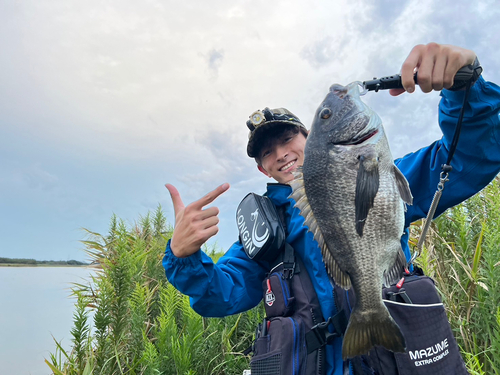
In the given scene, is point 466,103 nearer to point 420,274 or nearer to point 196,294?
point 420,274

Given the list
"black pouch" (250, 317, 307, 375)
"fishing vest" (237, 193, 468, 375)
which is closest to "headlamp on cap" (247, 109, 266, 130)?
"fishing vest" (237, 193, 468, 375)

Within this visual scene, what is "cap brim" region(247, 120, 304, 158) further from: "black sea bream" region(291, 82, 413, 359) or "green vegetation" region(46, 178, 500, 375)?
"green vegetation" region(46, 178, 500, 375)

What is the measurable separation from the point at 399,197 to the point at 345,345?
2.61 ft

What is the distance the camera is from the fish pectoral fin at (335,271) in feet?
5.75

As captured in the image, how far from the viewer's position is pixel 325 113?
2002 mm

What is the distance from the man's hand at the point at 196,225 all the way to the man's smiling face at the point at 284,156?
35.9 inches

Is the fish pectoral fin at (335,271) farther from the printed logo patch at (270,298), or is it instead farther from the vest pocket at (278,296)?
the printed logo patch at (270,298)

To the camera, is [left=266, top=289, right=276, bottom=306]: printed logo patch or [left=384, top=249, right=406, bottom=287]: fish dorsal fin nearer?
[left=384, top=249, right=406, bottom=287]: fish dorsal fin

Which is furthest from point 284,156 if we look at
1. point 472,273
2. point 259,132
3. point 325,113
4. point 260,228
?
point 472,273

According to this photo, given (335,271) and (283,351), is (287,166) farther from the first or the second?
(283,351)

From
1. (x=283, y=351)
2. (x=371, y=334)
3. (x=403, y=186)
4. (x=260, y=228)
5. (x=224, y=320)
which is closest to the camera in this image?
(x=371, y=334)

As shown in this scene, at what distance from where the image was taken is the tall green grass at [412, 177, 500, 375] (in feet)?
9.38

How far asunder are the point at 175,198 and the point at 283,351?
1.37m

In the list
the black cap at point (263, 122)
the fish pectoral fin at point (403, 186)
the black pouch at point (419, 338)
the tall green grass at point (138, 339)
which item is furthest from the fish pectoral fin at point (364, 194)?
the tall green grass at point (138, 339)
